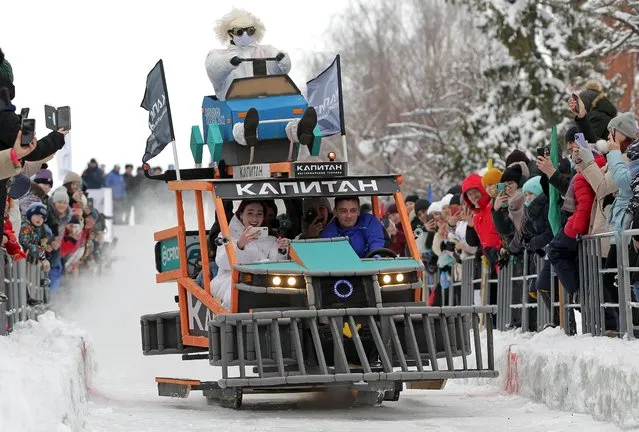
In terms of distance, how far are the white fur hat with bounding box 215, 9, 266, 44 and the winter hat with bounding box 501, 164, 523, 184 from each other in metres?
3.09

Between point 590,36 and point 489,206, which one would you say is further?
point 590,36

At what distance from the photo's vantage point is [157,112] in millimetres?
16438

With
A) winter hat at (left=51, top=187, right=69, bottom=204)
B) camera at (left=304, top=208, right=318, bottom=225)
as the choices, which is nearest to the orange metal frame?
camera at (left=304, top=208, right=318, bottom=225)

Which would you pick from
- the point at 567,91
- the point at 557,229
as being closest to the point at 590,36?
the point at 567,91

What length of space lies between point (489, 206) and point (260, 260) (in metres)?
4.52

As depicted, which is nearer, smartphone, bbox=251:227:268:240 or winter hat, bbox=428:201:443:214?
smartphone, bbox=251:227:268:240

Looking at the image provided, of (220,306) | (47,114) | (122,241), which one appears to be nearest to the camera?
(47,114)

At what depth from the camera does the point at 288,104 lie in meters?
16.5

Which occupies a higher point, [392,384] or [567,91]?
[567,91]

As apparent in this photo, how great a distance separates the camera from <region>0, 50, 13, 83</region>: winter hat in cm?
1282

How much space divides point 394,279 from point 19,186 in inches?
150

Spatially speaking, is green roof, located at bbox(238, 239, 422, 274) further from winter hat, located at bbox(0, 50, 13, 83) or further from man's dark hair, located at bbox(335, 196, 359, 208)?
winter hat, located at bbox(0, 50, 13, 83)

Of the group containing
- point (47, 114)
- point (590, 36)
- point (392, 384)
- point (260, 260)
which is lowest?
point (392, 384)

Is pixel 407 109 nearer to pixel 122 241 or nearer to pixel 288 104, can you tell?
pixel 122 241
